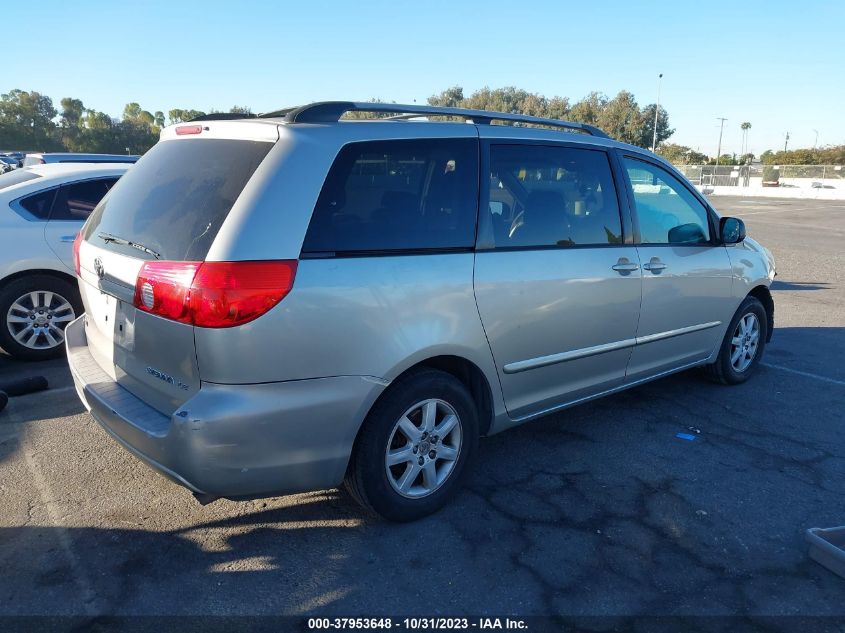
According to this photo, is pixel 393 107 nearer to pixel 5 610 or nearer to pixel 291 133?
pixel 291 133

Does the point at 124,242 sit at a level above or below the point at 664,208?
below

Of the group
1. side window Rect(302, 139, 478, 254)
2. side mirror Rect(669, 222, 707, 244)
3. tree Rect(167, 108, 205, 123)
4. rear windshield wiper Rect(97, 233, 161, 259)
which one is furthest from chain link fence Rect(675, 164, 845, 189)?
rear windshield wiper Rect(97, 233, 161, 259)

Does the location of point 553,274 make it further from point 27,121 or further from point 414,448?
point 27,121

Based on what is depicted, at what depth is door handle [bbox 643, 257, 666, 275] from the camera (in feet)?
13.6

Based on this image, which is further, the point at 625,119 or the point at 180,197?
the point at 625,119

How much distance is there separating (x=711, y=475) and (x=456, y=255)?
6.63ft

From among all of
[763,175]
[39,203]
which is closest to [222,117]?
[39,203]

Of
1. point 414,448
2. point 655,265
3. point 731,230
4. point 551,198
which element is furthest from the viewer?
point 731,230

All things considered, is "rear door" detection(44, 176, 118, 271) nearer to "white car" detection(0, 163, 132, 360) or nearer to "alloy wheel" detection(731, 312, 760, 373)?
"white car" detection(0, 163, 132, 360)

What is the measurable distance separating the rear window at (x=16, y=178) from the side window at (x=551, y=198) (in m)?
4.63

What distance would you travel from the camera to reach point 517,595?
270 cm

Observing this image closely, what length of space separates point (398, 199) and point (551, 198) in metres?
1.11

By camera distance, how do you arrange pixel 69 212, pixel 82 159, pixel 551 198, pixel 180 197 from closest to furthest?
pixel 180 197 → pixel 551 198 → pixel 69 212 → pixel 82 159

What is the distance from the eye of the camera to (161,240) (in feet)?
9.14
